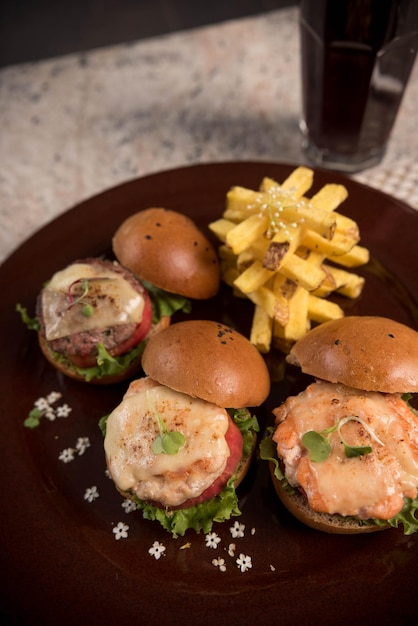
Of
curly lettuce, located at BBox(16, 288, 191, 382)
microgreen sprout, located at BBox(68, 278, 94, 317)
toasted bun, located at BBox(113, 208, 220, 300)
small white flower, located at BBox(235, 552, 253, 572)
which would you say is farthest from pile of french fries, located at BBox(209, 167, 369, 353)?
small white flower, located at BBox(235, 552, 253, 572)

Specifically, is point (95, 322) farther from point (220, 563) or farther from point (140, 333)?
point (220, 563)

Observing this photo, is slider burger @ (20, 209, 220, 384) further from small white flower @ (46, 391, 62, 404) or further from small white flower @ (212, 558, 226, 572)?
small white flower @ (212, 558, 226, 572)

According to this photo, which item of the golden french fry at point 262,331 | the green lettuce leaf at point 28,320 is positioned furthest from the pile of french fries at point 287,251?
the green lettuce leaf at point 28,320

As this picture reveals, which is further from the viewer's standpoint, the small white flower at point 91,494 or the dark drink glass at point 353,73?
the dark drink glass at point 353,73

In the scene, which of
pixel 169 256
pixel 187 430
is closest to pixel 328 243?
pixel 169 256

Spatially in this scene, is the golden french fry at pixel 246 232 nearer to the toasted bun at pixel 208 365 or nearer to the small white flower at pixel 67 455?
the toasted bun at pixel 208 365

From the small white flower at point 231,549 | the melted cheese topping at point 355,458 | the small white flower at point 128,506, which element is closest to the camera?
the melted cheese topping at point 355,458
